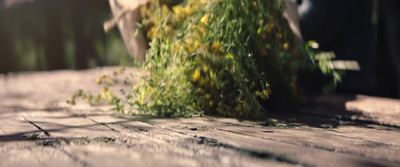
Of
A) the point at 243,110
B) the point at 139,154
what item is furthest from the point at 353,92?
the point at 139,154

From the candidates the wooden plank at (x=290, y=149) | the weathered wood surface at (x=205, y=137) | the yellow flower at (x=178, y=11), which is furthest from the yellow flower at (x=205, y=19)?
the wooden plank at (x=290, y=149)

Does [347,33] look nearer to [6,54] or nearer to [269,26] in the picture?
[269,26]

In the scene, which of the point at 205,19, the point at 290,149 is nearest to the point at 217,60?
the point at 205,19

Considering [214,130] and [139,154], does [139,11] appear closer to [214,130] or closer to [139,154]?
[214,130]

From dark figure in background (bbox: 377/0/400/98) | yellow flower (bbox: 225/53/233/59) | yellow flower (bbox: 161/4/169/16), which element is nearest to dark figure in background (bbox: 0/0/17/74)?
yellow flower (bbox: 161/4/169/16)

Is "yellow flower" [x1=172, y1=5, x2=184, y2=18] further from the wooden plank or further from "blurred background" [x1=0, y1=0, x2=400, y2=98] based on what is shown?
"blurred background" [x1=0, y1=0, x2=400, y2=98]

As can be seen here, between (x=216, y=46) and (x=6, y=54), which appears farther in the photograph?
(x=6, y=54)
